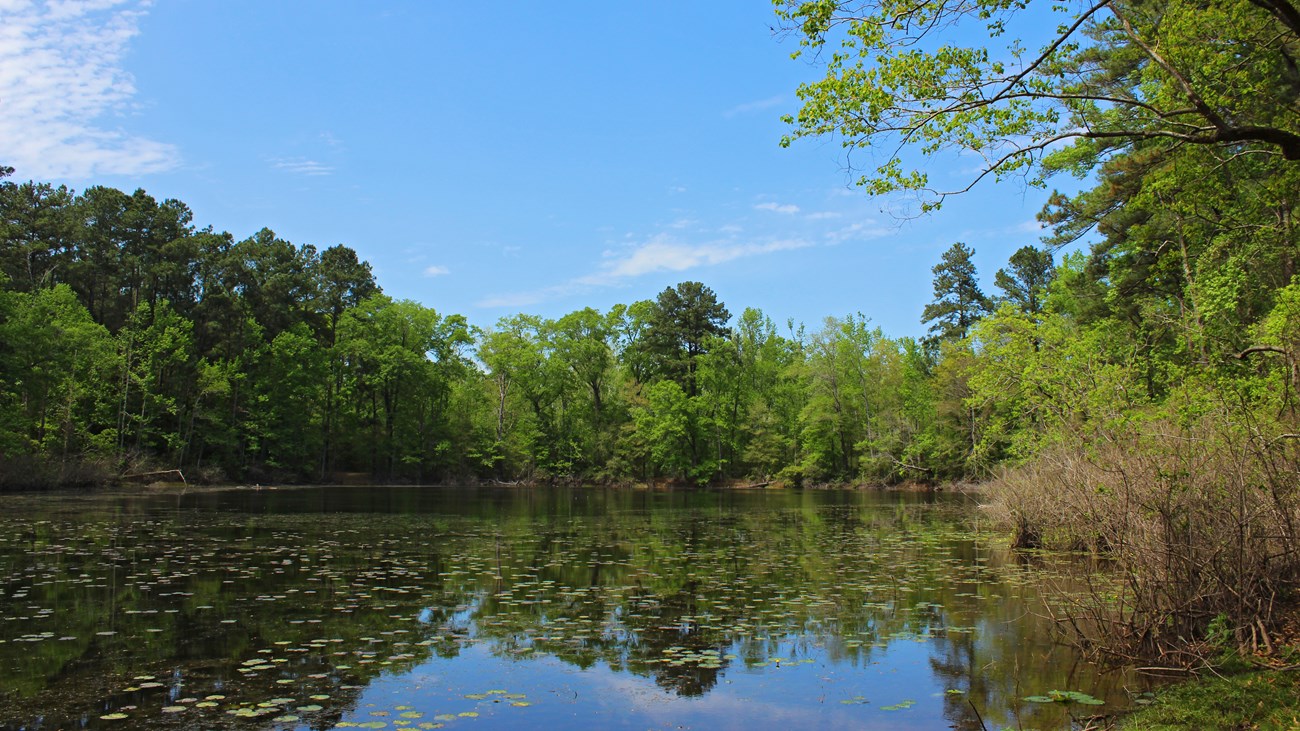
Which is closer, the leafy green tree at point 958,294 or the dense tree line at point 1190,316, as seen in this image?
the dense tree line at point 1190,316

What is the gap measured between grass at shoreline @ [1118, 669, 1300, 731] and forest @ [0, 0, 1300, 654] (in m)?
1.02

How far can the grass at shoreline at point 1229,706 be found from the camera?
19.1 ft

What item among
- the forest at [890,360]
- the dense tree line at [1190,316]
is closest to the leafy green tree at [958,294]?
the forest at [890,360]

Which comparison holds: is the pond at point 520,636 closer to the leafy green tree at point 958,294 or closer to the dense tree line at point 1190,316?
the dense tree line at point 1190,316

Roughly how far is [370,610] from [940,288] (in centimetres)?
6501

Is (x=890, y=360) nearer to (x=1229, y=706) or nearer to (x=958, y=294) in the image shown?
(x=958, y=294)

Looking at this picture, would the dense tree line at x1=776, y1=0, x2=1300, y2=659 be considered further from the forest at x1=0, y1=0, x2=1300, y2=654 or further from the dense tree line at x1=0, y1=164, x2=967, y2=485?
the dense tree line at x1=0, y1=164, x2=967, y2=485

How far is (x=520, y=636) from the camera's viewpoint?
31.6 feet

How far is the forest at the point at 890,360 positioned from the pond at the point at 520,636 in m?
2.17

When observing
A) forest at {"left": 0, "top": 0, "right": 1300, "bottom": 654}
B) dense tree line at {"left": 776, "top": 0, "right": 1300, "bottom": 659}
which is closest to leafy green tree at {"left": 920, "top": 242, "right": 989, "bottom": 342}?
forest at {"left": 0, "top": 0, "right": 1300, "bottom": 654}

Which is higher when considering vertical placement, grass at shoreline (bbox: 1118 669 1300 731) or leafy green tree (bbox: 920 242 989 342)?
leafy green tree (bbox: 920 242 989 342)


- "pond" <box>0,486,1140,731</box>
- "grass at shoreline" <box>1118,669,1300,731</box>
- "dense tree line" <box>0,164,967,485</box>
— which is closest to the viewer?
"grass at shoreline" <box>1118,669,1300,731</box>

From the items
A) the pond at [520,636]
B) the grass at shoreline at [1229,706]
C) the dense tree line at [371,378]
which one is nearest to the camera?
the grass at shoreline at [1229,706]

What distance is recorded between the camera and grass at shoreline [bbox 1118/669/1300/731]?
5.82m
